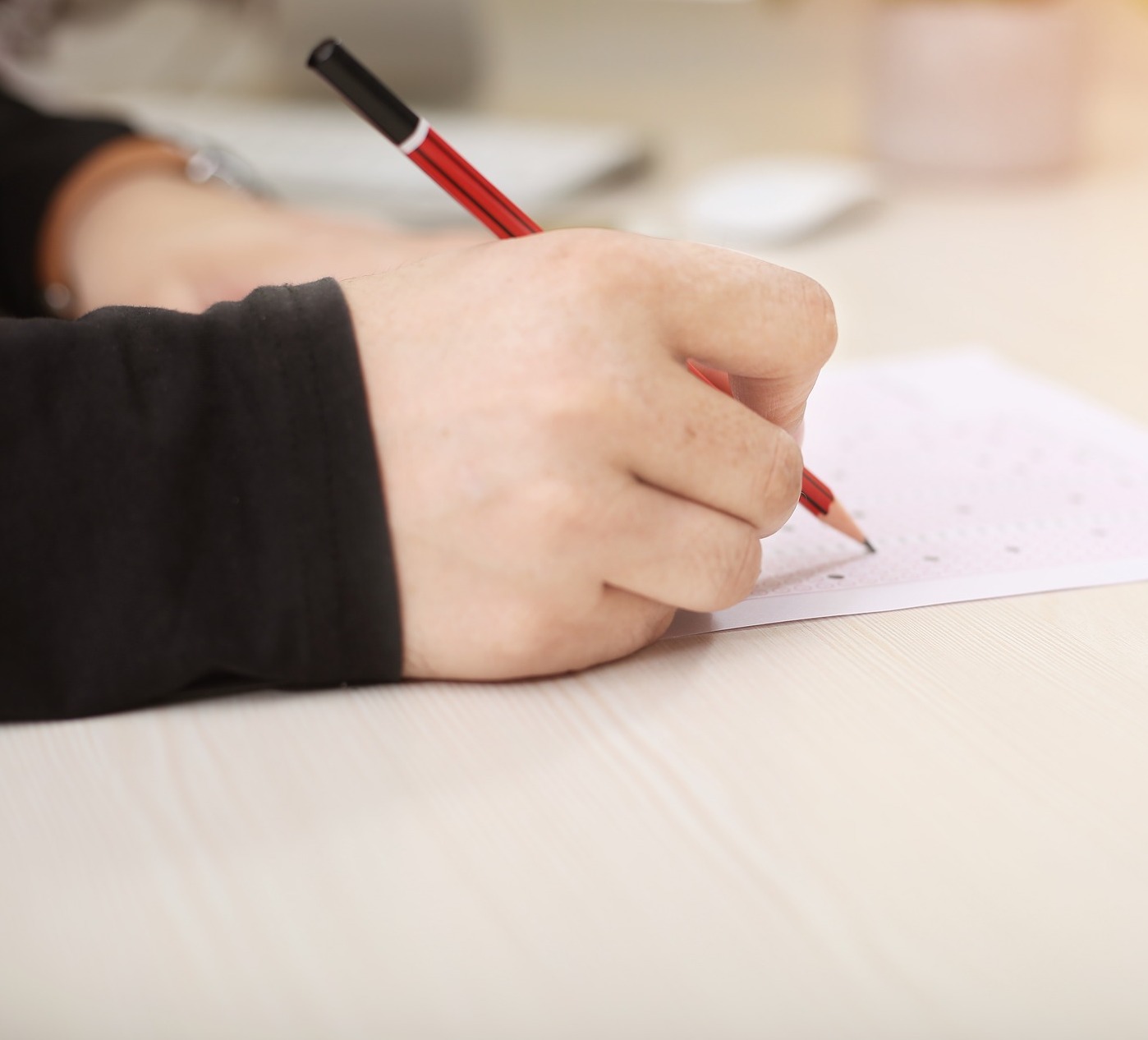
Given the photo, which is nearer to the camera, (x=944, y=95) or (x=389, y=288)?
(x=389, y=288)

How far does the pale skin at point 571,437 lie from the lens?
0.36 meters

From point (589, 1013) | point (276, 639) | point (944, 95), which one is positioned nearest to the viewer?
point (589, 1013)

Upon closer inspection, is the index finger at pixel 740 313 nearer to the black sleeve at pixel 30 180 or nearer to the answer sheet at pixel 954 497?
the answer sheet at pixel 954 497

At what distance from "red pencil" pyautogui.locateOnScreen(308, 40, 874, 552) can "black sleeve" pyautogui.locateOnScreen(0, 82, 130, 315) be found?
58cm

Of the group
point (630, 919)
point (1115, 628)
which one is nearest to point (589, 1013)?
point (630, 919)

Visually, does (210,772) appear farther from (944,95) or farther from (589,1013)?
(944,95)

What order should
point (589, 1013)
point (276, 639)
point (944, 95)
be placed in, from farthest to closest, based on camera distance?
point (944, 95) < point (276, 639) < point (589, 1013)

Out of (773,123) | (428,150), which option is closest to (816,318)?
(428,150)

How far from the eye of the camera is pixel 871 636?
0.40 metres

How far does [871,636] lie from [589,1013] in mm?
190

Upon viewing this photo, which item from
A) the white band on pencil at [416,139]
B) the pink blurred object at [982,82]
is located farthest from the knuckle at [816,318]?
the pink blurred object at [982,82]

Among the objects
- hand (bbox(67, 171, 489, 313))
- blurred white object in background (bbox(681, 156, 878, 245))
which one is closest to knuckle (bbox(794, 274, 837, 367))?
hand (bbox(67, 171, 489, 313))

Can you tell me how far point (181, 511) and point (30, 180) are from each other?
0.62 meters

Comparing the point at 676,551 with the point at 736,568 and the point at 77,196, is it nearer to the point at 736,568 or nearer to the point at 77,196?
the point at 736,568
